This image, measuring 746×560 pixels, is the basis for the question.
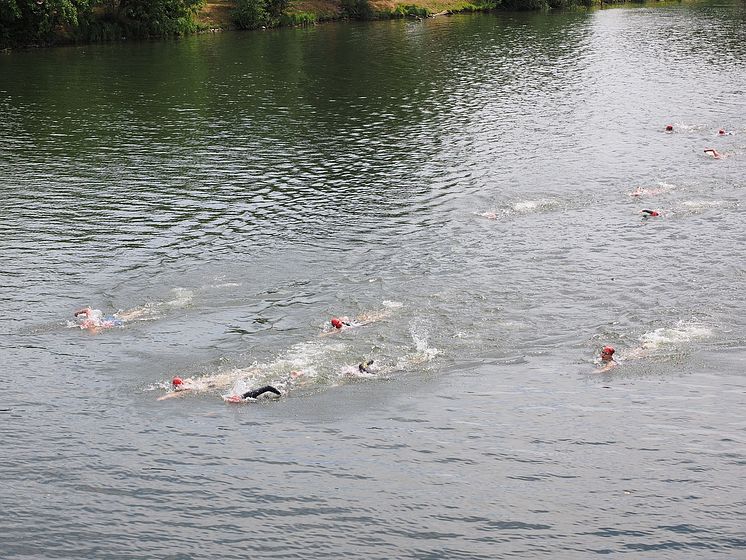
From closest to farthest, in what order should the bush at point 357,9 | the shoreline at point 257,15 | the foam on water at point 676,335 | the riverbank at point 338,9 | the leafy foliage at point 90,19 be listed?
the foam on water at point 676,335 → the leafy foliage at point 90,19 → the shoreline at point 257,15 → the riverbank at point 338,9 → the bush at point 357,9

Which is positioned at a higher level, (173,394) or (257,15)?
(257,15)

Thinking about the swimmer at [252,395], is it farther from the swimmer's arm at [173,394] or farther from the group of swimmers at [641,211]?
the group of swimmers at [641,211]

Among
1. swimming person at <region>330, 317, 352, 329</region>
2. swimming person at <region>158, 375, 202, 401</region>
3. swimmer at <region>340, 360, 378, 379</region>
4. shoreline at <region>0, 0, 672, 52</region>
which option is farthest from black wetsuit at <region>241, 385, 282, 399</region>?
shoreline at <region>0, 0, 672, 52</region>

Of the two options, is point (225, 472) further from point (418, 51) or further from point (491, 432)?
point (418, 51)

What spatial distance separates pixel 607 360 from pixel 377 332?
32.1 ft

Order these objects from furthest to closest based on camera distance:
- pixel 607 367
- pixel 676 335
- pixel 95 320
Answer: pixel 95 320
pixel 676 335
pixel 607 367

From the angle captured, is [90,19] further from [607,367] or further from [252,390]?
[607,367]

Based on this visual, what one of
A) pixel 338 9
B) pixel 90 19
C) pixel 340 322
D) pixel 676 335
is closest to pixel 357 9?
pixel 338 9

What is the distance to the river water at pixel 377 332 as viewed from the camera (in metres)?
30.0

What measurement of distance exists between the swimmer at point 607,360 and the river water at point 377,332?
2.07 ft

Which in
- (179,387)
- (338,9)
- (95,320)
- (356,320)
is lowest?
(179,387)

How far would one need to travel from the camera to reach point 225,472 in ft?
106

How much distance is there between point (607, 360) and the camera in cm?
3903

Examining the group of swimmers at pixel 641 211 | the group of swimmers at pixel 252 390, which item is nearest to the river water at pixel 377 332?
the group of swimmers at pixel 252 390
